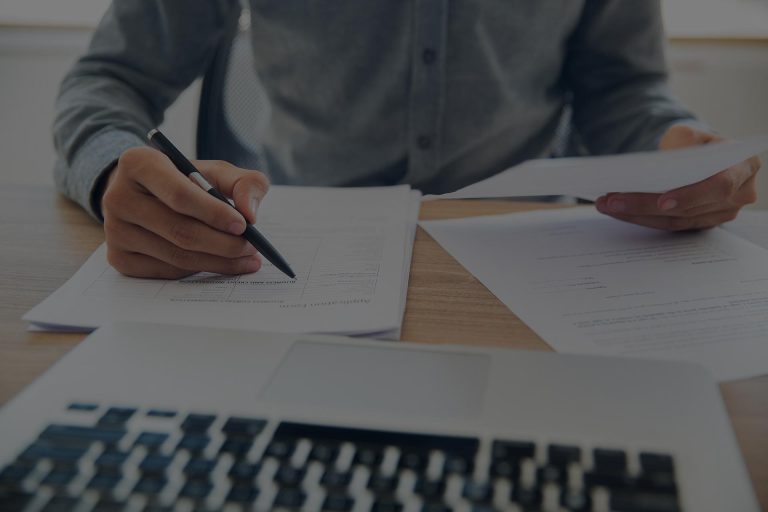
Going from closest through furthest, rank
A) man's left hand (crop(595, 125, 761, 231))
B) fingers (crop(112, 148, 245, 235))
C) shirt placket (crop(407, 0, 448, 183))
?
fingers (crop(112, 148, 245, 235)), man's left hand (crop(595, 125, 761, 231)), shirt placket (crop(407, 0, 448, 183))

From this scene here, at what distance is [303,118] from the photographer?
1019 millimetres

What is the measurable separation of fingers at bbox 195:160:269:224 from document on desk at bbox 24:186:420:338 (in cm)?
5

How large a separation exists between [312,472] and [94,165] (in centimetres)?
51

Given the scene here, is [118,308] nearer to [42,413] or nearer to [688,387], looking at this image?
[42,413]

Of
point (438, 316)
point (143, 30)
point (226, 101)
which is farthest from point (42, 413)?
point (226, 101)

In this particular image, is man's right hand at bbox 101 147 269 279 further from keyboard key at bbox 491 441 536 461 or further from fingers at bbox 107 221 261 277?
keyboard key at bbox 491 441 536 461

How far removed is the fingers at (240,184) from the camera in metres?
0.60

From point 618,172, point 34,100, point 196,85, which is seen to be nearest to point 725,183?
point 618,172

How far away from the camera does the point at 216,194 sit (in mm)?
595

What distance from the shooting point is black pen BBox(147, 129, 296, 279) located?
1.89 ft

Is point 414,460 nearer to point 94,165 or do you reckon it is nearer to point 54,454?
point 54,454

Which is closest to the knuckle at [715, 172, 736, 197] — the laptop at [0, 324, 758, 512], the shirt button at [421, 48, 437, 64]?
the laptop at [0, 324, 758, 512]

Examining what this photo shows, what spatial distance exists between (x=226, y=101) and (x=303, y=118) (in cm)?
18

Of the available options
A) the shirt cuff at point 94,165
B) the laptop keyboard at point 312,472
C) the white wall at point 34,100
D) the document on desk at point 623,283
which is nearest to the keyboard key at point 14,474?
the laptop keyboard at point 312,472
